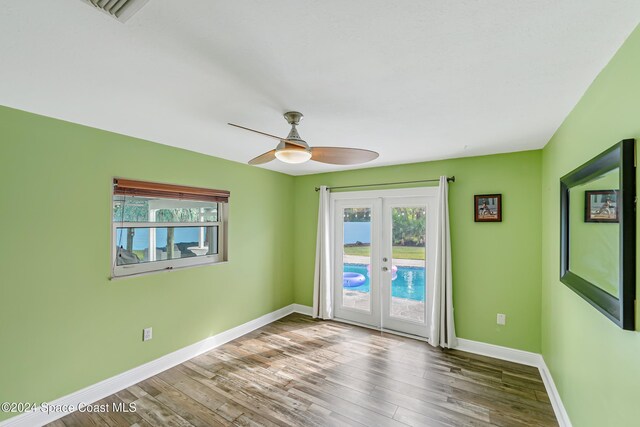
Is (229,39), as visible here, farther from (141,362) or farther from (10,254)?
(141,362)

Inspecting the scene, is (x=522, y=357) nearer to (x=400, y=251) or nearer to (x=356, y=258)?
(x=400, y=251)

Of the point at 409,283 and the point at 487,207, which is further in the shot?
the point at 409,283

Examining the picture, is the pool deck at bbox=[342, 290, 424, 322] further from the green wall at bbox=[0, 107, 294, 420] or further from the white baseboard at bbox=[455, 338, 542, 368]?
the green wall at bbox=[0, 107, 294, 420]

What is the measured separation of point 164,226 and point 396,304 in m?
3.20

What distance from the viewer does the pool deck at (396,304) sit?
3.84 meters

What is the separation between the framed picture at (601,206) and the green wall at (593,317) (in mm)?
250

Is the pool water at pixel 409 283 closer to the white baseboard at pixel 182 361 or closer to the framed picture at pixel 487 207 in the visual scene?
the white baseboard at pixel 182 361

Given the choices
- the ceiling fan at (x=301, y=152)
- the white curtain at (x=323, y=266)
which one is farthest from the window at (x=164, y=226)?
the white curtain at (x=323, y=266)

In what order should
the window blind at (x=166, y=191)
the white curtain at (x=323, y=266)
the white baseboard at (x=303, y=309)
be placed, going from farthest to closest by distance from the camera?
the white baseboard at (x=303, y=309) → the white curtain at (x=323, y=266) → the window blind at (x=166, y=191)

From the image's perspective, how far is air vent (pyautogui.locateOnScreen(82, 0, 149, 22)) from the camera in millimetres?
984

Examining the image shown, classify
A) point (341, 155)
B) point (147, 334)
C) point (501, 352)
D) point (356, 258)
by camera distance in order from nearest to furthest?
1. point (341, 155)
2. point (147, 334)
3. point (501, 352)
4. point (356, 258)

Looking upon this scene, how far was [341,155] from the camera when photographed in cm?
223

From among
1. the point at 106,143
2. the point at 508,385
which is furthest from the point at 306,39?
the point at 508,385

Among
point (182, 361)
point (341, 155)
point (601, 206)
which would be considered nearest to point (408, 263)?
point (341, 155)
